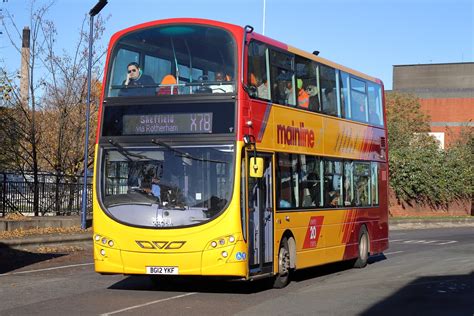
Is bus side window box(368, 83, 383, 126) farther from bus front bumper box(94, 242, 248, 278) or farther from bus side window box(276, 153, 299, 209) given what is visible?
bus front bumper box(94, 242, 248, 278)

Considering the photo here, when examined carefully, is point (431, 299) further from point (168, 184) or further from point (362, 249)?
point (362, 249)

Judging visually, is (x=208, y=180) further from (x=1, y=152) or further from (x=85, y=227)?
(x=1, y=152)

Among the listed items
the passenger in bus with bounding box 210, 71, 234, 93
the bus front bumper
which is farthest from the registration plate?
the passenger in bus with bounding box 210, 71, 234, 93

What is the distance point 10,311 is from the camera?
35.7 feet

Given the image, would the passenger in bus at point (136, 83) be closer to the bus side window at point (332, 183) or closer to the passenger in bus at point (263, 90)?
the passenger in bus at point (263, 90)

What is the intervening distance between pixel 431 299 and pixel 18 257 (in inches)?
425

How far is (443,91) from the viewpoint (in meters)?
82.4

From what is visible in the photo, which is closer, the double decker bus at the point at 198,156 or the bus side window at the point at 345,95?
the double decker bus at the point at 198,156

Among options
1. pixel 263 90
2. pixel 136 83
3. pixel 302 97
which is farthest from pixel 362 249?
pixel 136 83

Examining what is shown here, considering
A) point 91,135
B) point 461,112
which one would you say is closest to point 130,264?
point 91,135

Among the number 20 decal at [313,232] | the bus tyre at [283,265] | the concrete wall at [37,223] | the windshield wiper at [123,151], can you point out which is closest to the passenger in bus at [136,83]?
the windshield wiper at [123,151]

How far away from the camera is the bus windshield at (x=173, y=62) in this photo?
42.4ft

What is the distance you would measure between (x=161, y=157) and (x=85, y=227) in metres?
13.2

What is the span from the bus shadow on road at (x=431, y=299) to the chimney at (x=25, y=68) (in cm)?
1928
